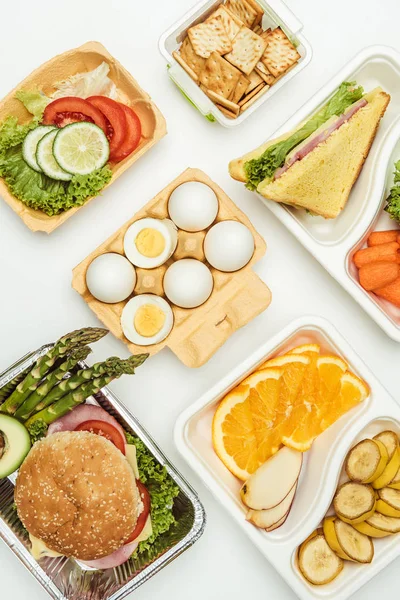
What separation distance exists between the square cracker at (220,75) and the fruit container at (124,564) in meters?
0.89

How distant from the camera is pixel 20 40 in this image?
6.84ft

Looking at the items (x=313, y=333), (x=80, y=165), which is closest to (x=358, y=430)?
(x=313, y=333)

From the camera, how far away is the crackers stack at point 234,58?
1918mm

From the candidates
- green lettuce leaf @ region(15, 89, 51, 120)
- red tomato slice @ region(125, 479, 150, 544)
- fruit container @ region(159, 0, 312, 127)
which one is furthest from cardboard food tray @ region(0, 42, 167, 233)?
red tomato slice @ region(125, 479, 150, 544)

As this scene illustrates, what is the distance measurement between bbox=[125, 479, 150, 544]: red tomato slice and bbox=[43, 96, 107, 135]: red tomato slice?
3.42 ft

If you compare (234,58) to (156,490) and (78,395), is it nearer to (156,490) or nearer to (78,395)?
(78,395)

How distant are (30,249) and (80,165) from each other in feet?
1.09

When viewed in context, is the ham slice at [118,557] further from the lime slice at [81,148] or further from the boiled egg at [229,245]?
the lime slice at [81,148]

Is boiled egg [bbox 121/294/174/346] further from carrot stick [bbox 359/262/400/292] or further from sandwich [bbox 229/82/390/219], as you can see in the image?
carrot stick [bbox 359/262/400/292]

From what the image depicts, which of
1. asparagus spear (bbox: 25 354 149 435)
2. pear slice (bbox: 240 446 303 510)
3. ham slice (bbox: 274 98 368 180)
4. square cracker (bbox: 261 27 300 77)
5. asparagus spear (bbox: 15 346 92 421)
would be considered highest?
square cracker (bbox: 261 27 300 77)

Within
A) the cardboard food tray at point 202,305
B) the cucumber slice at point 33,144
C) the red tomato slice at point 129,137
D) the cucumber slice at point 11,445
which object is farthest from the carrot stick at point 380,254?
the cucumber slice at point 11,445

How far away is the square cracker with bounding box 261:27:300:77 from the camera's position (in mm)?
1923

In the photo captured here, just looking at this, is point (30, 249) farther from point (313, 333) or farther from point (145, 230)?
point (313, 333)

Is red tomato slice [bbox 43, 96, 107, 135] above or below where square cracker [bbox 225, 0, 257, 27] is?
above
